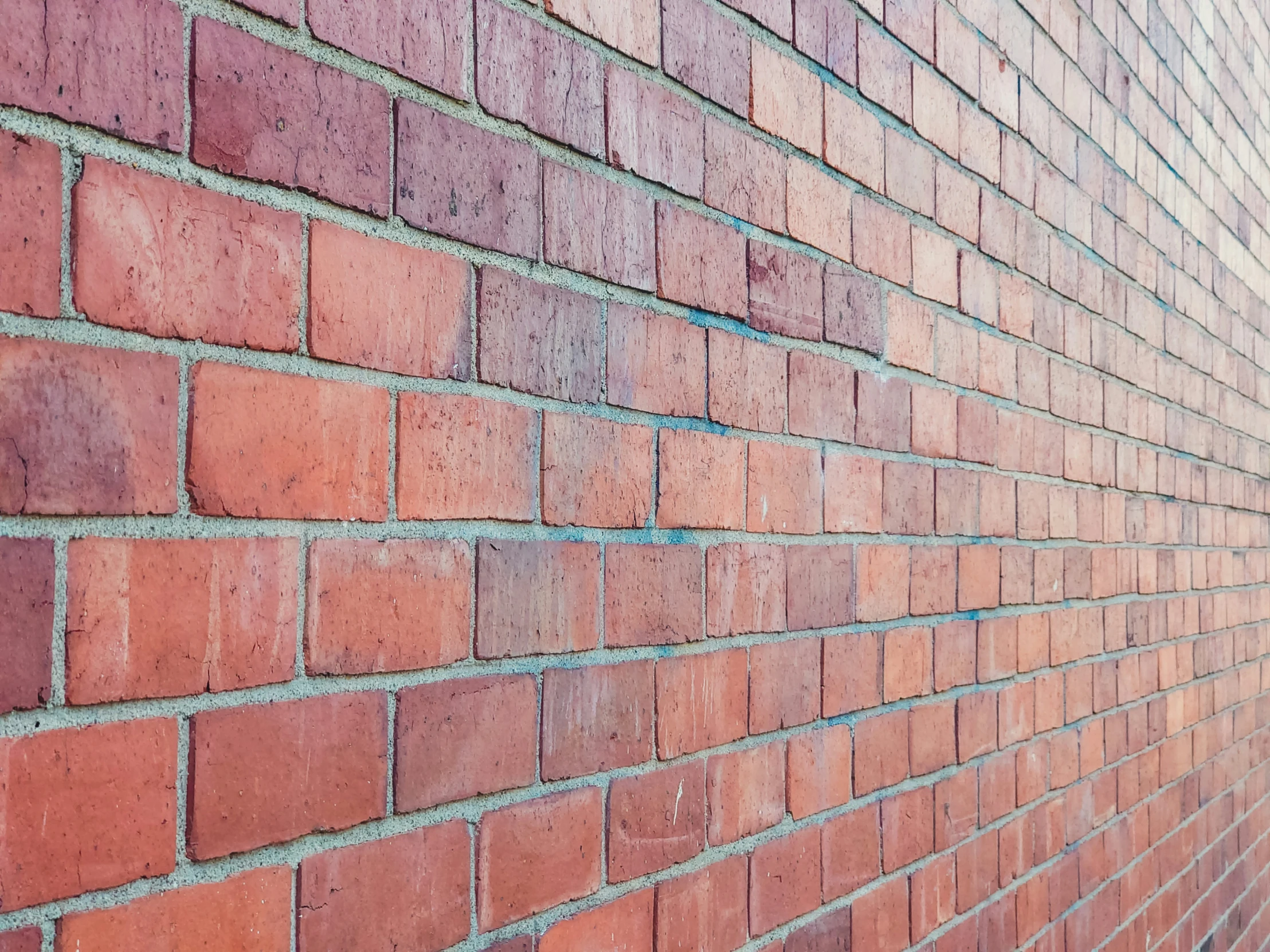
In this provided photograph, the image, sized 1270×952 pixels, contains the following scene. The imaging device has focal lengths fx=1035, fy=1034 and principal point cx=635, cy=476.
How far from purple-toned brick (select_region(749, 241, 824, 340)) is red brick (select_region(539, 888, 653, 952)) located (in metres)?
0.68

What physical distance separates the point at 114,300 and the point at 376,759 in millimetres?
405

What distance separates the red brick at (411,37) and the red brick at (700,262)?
282 mm

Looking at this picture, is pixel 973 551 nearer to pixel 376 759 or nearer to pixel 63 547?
pixel 376 759

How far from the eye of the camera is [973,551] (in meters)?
1.78

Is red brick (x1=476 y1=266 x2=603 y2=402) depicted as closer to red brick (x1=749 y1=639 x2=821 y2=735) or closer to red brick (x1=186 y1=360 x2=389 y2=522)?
red brick (x1=186 y1=360 x2=389 y2=522)

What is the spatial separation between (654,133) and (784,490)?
0.47m

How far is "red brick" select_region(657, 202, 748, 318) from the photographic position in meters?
1.15

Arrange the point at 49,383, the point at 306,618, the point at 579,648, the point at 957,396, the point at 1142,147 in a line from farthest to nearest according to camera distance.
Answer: the point at 1142,147 < the point at 957,396 < the point at 579,648 < the point at 306,618 < the point at 49,383

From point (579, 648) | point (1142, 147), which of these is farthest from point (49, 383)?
point (1142, 147)

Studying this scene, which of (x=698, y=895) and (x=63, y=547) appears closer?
(x=63, y=547)

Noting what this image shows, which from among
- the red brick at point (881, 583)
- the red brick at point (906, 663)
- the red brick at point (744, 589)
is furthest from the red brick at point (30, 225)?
the red brick at point (906, 663)

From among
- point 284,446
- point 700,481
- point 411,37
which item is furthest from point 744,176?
point 284,446

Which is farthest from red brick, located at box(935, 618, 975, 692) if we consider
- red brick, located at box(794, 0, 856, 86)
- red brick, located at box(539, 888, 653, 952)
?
red brick, located at box(794, 0, 856, 86)

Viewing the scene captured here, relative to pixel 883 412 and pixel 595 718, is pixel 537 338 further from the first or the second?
pixel 883 412
